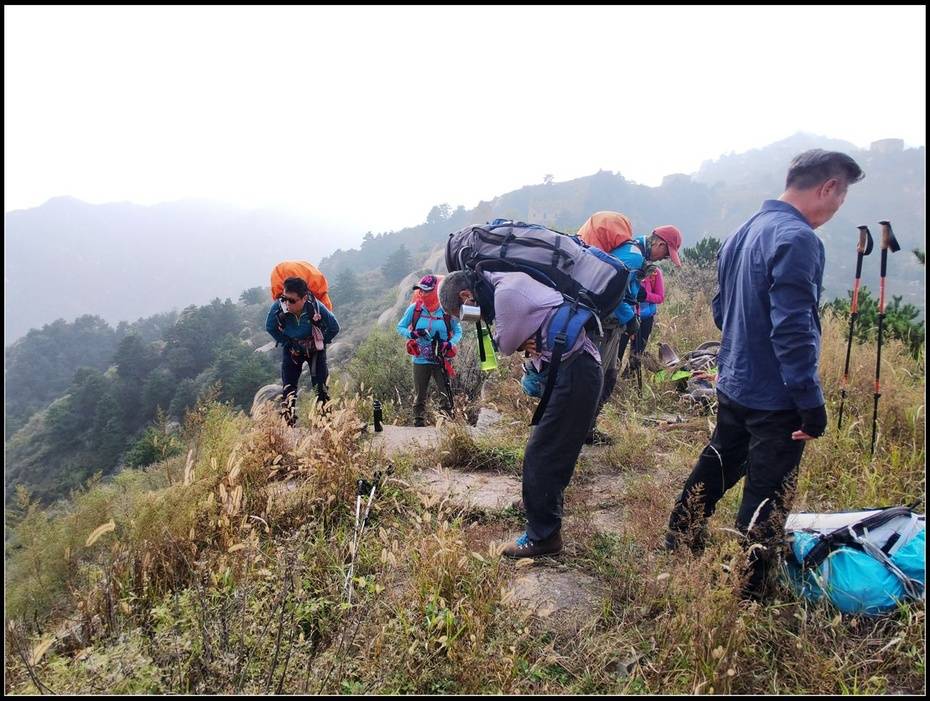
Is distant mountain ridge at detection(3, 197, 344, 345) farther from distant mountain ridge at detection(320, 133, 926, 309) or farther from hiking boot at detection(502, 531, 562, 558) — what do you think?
hiking boot at detection(502, 531, 562, 558)

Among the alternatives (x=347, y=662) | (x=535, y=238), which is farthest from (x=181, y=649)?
(x=535, y=238)

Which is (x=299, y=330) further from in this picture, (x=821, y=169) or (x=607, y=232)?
(x=821, y=169)

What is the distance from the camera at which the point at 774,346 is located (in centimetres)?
212

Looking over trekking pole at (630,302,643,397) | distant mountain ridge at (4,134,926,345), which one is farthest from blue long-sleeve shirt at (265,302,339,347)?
distant mountain ridge at (4,134,926,345)

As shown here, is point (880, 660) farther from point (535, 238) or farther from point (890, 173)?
point (890, 173)

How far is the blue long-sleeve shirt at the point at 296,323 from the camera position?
4.96m

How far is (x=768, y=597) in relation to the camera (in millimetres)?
2377

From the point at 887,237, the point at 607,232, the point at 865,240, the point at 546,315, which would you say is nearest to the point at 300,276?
the point at 607,232

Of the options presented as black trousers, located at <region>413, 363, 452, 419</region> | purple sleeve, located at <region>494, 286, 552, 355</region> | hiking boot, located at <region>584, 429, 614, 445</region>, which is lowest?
hiking boot, located at <region>584, 429, 614, 445</region>

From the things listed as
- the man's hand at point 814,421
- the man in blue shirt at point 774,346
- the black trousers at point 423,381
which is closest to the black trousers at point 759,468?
the man in blue shirt at point 774,346

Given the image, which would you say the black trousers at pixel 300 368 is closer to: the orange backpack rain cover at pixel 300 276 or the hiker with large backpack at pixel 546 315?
the orange backpack rain cover at pixel 300 276

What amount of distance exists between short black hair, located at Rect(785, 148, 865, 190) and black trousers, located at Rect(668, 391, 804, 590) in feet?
3.44

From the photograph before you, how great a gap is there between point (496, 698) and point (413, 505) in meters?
1.61

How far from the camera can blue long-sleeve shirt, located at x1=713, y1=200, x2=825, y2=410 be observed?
205cm
